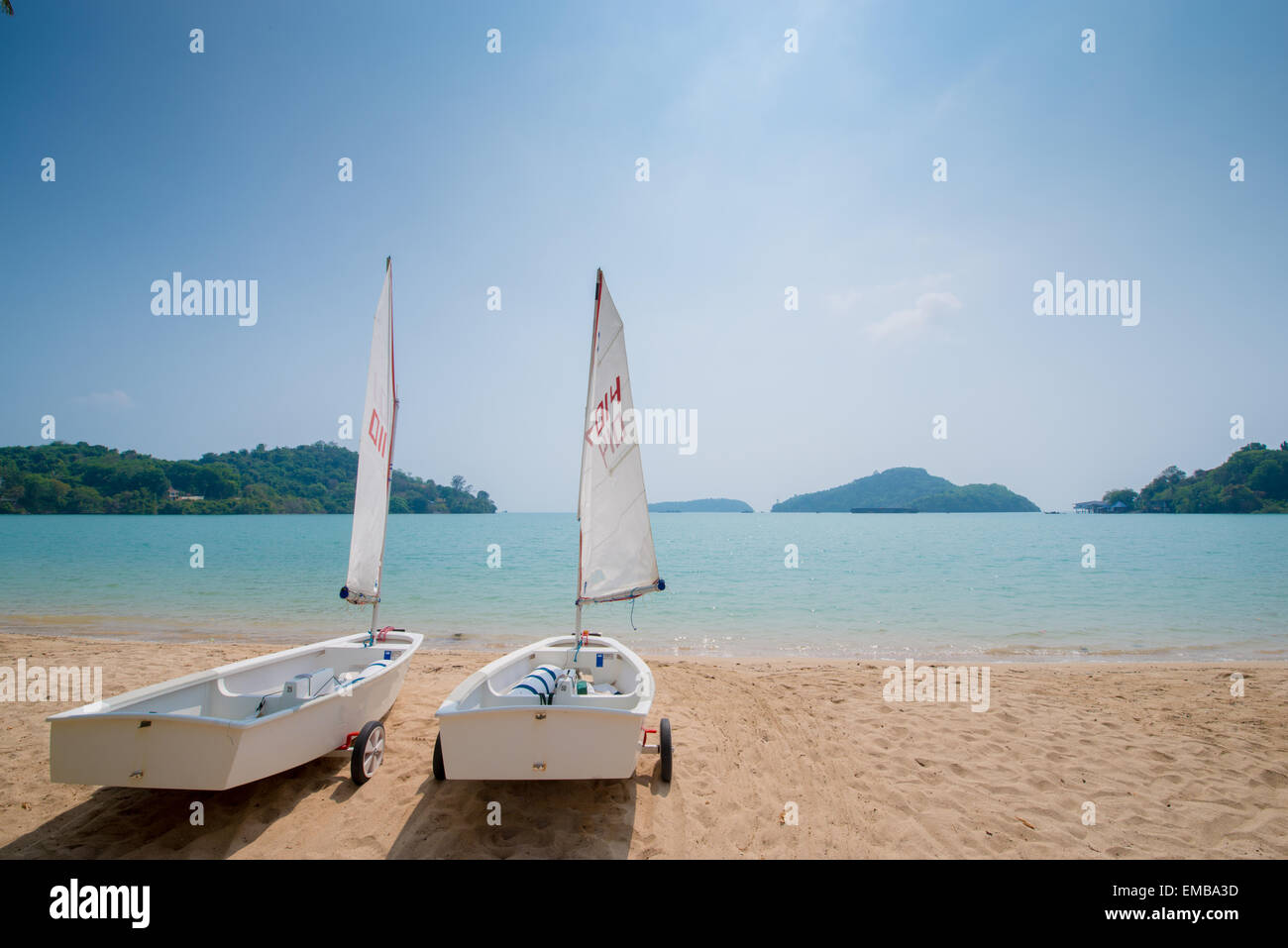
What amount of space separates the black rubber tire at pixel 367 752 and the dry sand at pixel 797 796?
12 cm

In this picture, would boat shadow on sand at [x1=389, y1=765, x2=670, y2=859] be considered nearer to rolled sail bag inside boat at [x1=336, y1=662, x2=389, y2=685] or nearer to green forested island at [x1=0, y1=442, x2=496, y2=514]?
rolled sail bag inside boat at [x1=336, y1=662, x2=389, y2=685]

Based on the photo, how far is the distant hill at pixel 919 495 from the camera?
132m

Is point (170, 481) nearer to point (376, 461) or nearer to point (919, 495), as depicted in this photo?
point (376, 461)

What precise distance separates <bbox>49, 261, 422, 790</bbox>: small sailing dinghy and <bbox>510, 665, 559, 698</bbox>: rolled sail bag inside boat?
1495 mm

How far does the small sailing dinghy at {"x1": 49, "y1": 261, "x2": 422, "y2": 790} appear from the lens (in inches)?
133

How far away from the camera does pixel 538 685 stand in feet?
15.5

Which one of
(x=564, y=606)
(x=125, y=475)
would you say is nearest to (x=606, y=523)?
(x=564, y=606)

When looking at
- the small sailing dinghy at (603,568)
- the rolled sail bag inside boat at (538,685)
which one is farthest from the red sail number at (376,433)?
the rolled sail bag inside boat at (538,685)

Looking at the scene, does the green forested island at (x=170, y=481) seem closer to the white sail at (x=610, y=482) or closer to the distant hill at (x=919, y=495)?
the white sail at (x=610, y=482)

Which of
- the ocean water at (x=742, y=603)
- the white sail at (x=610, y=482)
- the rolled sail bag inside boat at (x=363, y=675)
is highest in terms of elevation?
the white sail at (x=610, y=482)
